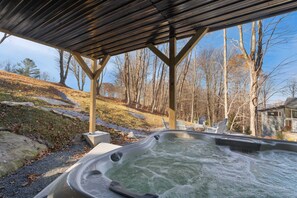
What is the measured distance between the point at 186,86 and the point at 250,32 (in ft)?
22.8

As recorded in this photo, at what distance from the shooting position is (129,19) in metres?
2.41

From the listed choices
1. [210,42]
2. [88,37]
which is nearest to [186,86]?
[210,42]

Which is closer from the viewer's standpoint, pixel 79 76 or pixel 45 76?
pixel 45 76

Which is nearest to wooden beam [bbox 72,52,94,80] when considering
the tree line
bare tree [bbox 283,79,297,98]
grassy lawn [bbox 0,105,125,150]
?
grassy lawn [bbox 0,105,125,150]

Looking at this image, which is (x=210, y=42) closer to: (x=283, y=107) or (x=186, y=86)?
(x=186, y=86)

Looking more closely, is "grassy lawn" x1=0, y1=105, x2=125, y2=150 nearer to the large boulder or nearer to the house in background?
the large boulder

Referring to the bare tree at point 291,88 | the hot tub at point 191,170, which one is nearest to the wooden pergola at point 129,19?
the hot tub at point 191,170

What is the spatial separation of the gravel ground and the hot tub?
48.7 inches

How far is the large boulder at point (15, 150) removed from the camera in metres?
2.56

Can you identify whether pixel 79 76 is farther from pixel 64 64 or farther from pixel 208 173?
pixel 208 173

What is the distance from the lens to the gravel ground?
6.59ft

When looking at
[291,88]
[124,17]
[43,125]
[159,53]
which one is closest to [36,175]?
[43,125]

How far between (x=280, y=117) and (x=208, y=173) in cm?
1315

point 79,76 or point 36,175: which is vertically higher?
point 79,76
